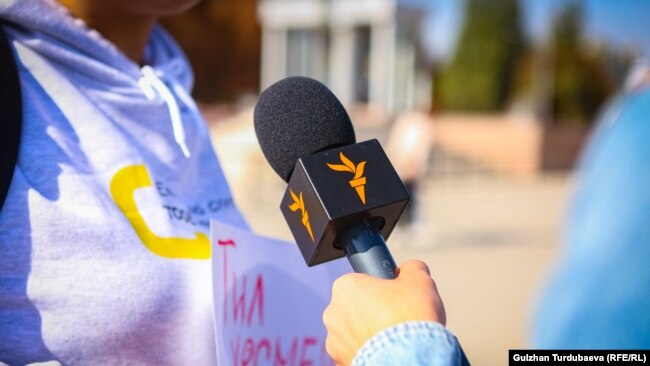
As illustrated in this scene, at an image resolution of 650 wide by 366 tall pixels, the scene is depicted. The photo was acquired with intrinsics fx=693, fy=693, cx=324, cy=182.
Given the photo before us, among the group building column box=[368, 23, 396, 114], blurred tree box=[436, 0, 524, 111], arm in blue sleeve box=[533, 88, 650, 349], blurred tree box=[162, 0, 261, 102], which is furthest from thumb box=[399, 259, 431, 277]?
blurred tree box=[162, 0, 261, 102]

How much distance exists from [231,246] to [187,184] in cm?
16

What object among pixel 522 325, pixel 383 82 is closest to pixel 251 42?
pixel 383 82

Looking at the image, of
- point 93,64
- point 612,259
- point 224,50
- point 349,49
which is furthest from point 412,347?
point 224,50

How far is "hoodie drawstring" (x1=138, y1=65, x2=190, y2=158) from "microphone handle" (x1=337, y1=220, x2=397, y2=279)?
16.0 inches

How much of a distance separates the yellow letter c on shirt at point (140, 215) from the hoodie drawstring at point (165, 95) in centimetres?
10

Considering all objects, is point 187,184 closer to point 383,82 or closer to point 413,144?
point 413,144

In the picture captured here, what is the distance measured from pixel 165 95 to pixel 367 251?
53 cm

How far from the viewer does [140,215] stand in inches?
39.9

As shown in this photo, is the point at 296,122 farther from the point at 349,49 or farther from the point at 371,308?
the point at 349,49

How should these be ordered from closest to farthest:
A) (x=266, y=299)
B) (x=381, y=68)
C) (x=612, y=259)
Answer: (x=266, y=299), (x=612, y=259), (x=381, y=68)

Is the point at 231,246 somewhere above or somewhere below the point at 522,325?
above

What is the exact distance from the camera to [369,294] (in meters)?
0.73

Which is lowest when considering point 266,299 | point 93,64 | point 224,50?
point 224,50

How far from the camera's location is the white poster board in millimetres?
1013
